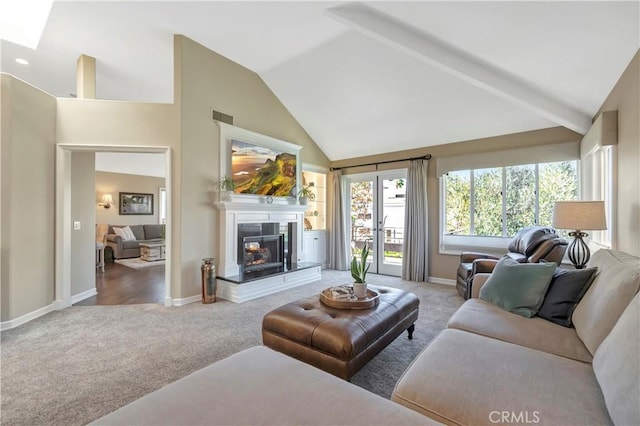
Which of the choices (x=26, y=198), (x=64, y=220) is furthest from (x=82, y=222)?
(x=26, y=198)

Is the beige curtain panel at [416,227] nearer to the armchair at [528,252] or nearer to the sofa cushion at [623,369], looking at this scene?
the armchair at [528,252]

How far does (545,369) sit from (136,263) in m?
7.73

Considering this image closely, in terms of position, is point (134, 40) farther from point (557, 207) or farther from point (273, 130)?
point (557, 207)

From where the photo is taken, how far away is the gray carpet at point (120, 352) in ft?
5.97

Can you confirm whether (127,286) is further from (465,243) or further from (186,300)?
(465,243)

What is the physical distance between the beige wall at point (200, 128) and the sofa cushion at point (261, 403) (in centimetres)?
297

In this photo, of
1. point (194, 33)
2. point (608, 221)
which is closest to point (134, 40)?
point (194, 33)

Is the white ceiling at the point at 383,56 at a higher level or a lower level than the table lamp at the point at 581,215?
higher

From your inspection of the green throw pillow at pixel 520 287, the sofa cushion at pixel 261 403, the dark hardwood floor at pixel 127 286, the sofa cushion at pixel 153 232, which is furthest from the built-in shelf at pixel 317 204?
the sofa cushion at pixel 261 403

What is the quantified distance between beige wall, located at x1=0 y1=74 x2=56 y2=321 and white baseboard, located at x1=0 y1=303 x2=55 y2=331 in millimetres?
40

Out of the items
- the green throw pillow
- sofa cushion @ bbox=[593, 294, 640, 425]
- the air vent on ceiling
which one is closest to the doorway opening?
the air vent on ceiling

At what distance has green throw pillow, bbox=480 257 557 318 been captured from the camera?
203 cm

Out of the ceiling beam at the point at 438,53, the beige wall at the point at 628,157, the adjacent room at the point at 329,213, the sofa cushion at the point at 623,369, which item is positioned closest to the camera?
the sofa cushion at the point at 623,369

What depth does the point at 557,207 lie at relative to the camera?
279 centimetres
